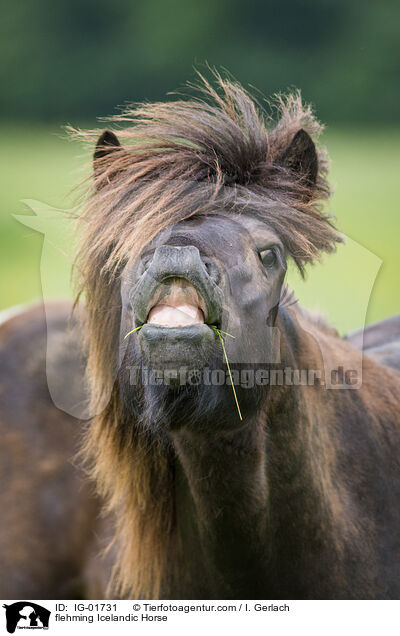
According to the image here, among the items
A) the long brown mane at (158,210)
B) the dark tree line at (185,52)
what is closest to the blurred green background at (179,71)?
the dark tree line at (185,52)

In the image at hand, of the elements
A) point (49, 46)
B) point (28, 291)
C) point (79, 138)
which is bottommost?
point (79, 138)

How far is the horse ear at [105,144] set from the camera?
183 centimetres

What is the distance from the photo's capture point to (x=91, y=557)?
284 centimetres

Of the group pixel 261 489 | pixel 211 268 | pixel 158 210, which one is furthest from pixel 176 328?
pixel 261 489

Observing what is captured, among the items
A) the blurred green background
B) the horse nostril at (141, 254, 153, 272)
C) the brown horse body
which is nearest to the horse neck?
the brown horse body

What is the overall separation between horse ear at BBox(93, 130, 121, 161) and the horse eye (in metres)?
0.54

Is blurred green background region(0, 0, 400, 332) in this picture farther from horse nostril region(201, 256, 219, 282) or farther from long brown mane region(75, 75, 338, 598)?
horse nostril region(201, 256, 219, 282)

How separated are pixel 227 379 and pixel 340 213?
283 inches

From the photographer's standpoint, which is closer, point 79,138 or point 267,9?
point 79,138

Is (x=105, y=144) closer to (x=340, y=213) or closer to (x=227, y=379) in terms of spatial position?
(x=227, y=379)

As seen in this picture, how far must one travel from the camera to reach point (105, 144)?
1.88 metres
